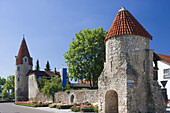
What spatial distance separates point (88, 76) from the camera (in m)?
36.0

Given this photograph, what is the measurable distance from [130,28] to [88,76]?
1998 cm

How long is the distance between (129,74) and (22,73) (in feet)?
157

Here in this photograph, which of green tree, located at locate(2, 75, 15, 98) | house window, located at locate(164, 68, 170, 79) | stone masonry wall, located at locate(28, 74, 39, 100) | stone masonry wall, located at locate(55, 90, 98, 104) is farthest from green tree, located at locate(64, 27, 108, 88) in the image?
green tree, located at locate(2, 75, 15, 98)

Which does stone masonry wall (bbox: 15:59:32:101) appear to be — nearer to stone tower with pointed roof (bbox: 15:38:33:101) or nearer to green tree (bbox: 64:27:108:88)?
stone tower with pointed roof (bbox: 15:38:33:101)

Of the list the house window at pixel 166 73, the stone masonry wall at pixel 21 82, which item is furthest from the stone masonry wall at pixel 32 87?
the house window at pixel 166 73

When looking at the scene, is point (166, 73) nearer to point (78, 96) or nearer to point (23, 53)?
point (78, 96)

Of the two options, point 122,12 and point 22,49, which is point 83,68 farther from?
point 22,49

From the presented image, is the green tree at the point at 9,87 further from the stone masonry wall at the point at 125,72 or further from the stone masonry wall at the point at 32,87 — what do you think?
the stone masonry wall at the point at 125,72

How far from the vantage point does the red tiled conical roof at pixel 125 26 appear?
673 inches

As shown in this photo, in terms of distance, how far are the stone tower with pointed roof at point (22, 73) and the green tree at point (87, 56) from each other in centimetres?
2502

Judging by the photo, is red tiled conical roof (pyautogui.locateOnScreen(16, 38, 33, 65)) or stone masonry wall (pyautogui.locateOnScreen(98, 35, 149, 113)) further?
red tiled conical roof (pyautogui.locateOnScreen(16, 38, 33, 65))

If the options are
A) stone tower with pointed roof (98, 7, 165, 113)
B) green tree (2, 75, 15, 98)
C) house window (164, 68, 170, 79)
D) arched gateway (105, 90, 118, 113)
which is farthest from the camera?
green tree (2, 75, 15, 98)

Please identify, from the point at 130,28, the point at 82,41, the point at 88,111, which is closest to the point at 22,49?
the point at 82,41

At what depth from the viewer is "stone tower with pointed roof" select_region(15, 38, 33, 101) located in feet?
189
